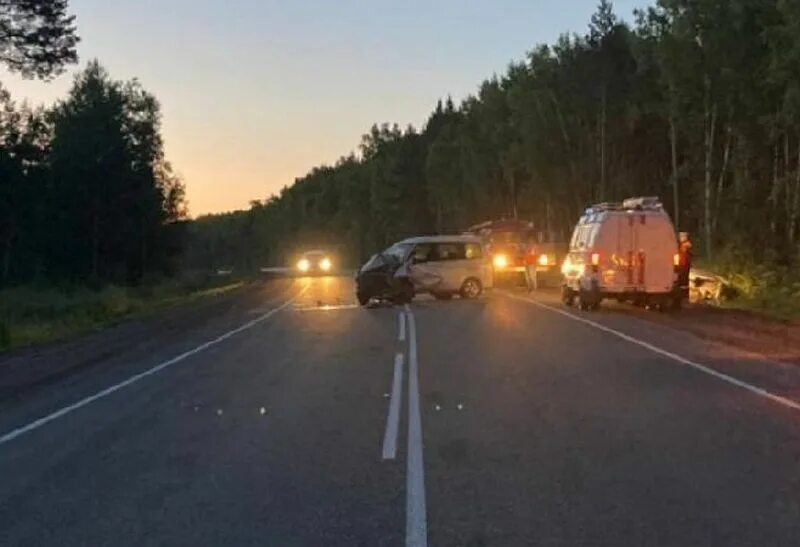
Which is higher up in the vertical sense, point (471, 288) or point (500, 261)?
point (500, 261)

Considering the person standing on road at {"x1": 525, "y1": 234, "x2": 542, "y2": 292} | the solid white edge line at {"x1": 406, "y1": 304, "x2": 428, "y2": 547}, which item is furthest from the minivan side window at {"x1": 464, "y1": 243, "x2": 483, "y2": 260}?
the solid white edge line at {"x1": 406, "y1": 304, "x2": 428, "y2": 547}

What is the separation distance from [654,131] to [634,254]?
44.3 metres

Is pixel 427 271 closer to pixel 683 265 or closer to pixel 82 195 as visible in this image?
pixel 683 265

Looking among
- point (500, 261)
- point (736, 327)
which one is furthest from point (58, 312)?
point (736, 327)

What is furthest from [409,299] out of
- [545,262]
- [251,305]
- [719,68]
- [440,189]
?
[440,189]

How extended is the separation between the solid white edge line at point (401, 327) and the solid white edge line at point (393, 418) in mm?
5921

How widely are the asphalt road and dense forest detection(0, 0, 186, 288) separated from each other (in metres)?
52.8

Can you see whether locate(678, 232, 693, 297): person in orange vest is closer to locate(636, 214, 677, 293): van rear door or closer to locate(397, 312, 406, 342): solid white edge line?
locate(636, 214, 677, 293): van rear door

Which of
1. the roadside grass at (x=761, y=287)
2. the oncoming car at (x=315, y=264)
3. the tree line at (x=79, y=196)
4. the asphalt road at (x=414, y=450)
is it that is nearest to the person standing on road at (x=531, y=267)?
the roadside grass at (x=761, y=287)

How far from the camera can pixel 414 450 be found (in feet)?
37.1

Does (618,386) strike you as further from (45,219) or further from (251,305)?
(45,219)

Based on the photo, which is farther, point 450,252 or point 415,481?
point 450,252

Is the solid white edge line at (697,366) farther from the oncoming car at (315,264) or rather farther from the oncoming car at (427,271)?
the oncoming car at (315,264)

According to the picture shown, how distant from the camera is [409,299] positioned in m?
39.9
